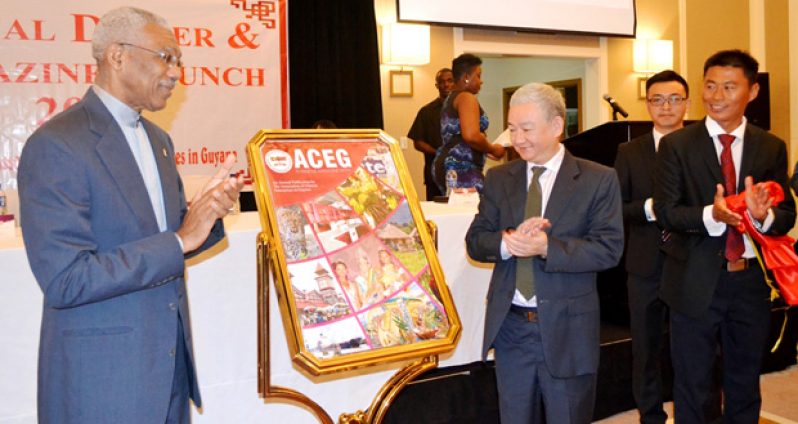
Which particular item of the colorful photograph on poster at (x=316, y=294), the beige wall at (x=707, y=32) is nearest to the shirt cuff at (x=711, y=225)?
the colorful photograph on poster at (x=316, y=294)

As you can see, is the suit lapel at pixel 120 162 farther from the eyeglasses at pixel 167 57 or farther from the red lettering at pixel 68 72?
the red lettering at pixel 68 72

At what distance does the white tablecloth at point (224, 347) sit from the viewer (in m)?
2.03

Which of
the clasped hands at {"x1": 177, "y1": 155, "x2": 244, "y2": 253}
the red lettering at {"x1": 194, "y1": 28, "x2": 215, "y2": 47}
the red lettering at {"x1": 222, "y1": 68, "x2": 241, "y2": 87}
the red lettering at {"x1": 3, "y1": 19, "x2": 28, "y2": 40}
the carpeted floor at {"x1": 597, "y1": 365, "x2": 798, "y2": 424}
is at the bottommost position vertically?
the carpeted floor at {"x1": 597, "y1": 365, "x2": 798, "y2": 424}

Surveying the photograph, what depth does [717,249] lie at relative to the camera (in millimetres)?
2441

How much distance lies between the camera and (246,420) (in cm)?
238

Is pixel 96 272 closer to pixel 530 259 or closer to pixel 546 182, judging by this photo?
pixel 530 259

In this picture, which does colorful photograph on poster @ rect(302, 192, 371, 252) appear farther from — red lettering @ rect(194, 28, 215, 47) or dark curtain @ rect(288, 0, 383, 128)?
dark curtain @ rect(288, 0, 383, 128)


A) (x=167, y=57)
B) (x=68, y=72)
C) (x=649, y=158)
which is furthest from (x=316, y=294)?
(x=68, y=72)

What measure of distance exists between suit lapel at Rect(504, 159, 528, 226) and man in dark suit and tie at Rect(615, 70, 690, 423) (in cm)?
96

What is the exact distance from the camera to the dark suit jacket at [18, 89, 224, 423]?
1.43 meters

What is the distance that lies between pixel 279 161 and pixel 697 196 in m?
1.44

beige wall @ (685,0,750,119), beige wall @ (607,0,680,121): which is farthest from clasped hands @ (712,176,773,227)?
beige wall @ (685,0,750,119)

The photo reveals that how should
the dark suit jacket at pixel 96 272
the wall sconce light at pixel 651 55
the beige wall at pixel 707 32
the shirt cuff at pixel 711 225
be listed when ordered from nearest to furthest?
the dark suit jacket at pixel 96 272 → the shirt cuff at pixel 711 225 → the wall sconce light at pixel 651 55 → the beige wall at pixel 707 32

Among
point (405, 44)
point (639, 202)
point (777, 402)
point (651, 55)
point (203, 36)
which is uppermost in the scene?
point (651, 55)
